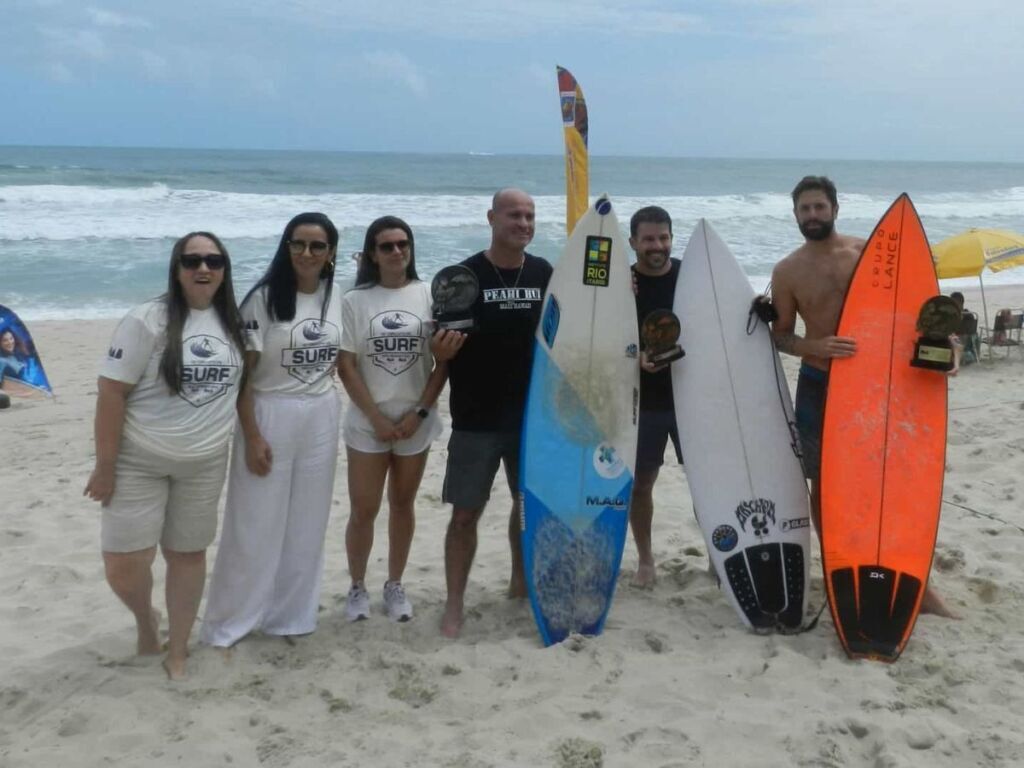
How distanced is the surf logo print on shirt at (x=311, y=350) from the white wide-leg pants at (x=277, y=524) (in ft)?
0.28

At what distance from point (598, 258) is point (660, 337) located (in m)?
0.41

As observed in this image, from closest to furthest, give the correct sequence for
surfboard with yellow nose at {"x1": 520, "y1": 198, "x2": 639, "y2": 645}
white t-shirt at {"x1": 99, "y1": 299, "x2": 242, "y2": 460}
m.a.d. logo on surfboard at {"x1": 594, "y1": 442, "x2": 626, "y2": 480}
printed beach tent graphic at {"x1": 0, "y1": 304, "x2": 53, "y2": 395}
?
white t-shirt at {"x1": 99, "y1": 299, "x2": 242, "y2": 460} < surfboard with yellow nose at {"x1": 520, "y1": 198, "x2": 639, "y2": 645} < m.a.d. logo on surfboard at {"x1": 594, "y1": 442, "x2": 626, "y2": 480} < printed beach tent graphic at {"x1": 0, "y1": 304, "x2": 53, "y2": 395}

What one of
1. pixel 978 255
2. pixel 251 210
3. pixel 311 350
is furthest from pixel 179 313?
pixel 251 210

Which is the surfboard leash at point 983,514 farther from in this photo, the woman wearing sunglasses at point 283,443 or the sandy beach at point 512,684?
the woman wearing sunglasses at point 283,443

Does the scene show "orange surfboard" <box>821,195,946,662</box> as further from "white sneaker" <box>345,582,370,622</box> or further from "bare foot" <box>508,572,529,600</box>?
"white sneaker" <box>345,582,370,622</box>

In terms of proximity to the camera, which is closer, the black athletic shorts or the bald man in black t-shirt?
the bald man in black t-shirt

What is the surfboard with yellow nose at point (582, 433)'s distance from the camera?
134 inches

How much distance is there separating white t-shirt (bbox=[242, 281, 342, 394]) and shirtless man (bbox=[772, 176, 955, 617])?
163 centimetres

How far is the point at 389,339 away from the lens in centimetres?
310

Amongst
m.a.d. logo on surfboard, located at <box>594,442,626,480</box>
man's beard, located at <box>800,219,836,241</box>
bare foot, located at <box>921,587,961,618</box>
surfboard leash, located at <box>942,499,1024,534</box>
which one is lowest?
bare foot, located at <box>921,587,961,618</box>

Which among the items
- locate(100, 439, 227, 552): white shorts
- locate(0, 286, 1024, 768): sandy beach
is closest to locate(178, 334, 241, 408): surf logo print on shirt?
locate(100, 439, 227, 552): white shorts

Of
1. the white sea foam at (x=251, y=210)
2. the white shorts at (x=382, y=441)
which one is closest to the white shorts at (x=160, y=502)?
the white shorts at (x=382, y=441)

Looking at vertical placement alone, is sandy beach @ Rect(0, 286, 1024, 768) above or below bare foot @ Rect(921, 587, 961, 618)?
below

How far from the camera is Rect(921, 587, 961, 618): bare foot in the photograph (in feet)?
11.0
